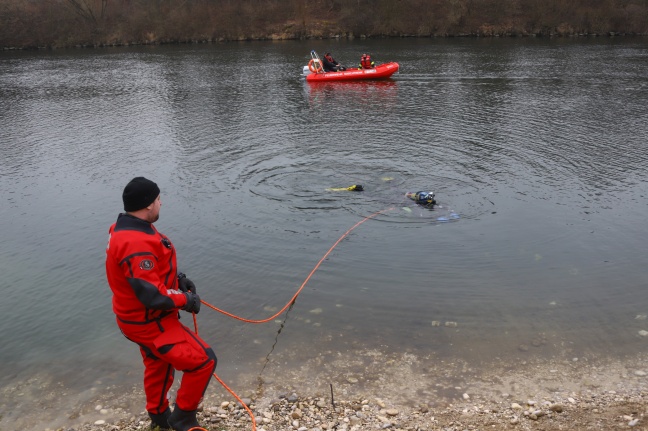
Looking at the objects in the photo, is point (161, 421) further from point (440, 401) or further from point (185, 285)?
point (440, 401)

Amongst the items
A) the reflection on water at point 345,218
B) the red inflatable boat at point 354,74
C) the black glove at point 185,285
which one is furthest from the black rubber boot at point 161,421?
the red inflatable boat at point 354,74

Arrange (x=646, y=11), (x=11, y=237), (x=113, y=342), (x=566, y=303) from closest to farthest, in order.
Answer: (x=113, y=342) < (x=566, y=303) < (x=11, y=237) < (x=646, y=11)

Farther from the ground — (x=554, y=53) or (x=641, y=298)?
(x=554, y=53)

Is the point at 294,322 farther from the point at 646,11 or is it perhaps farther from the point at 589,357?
the point at 646,11

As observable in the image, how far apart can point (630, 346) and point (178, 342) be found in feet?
23.4

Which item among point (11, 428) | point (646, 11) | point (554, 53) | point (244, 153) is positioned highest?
point (646, 11)

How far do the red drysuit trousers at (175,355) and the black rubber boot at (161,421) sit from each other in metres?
0.44

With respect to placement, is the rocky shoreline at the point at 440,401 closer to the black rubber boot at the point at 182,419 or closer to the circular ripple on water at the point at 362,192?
the black rubber boot at the point at 182,419

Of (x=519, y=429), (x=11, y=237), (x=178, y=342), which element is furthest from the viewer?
(x=11, y=237)

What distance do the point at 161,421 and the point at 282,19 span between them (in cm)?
6636

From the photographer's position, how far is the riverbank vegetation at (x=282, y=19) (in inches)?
2349

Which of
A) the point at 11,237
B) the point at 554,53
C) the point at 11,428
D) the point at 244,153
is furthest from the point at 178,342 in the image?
the point at 554,53

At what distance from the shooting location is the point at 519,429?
6.80 metres

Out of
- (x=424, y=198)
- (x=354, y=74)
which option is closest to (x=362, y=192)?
(x=424, y=198)
